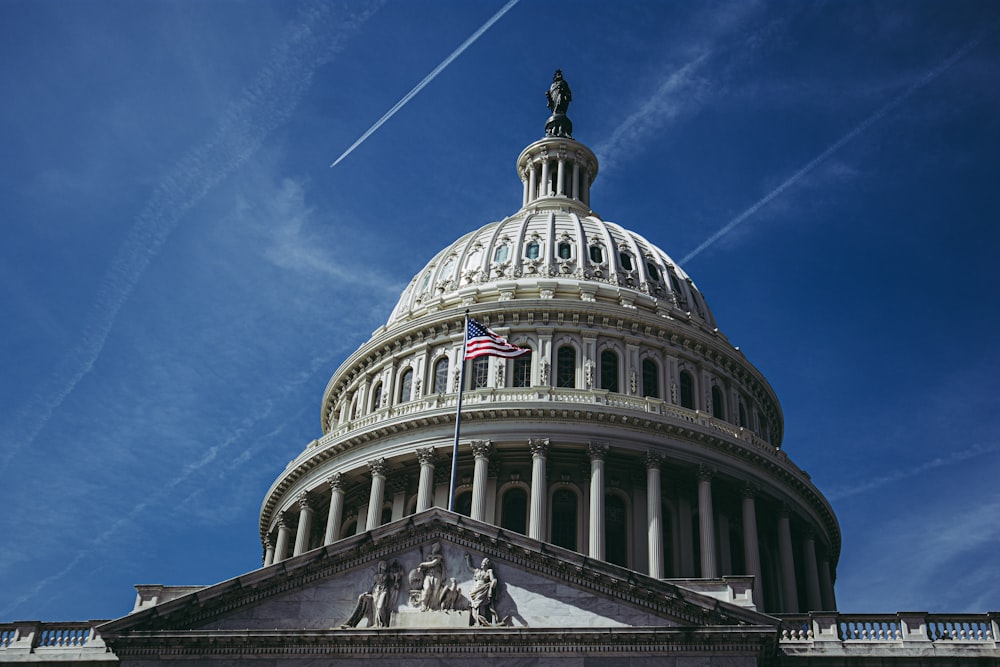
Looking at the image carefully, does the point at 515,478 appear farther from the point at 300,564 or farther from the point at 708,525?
the point at 300,564

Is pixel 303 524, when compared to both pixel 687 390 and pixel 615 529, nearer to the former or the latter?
Result: pixel 615 529

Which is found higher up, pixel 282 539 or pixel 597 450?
pixel 597 450

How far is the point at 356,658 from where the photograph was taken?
115 feet

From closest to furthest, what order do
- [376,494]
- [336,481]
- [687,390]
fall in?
[376,494]
[336,481]
[687,390]

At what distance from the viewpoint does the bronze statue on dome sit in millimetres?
87250

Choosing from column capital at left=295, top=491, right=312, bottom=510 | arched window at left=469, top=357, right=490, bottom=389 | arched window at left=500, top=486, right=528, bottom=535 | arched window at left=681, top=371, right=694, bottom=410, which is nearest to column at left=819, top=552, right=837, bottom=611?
arched window at left=681, top=371, right=694, bottom=410

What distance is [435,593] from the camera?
3591cm

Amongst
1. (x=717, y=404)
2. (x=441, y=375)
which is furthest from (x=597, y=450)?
(x=717, y=404)

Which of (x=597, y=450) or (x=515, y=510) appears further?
(x=515, y=510)

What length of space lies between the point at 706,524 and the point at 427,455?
13.4 metres

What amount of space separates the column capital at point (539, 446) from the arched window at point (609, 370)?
596cm

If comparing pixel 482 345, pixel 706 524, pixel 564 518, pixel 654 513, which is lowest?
pixel 706 524

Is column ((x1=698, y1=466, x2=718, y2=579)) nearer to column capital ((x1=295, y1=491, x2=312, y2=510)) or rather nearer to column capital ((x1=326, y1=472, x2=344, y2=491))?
column capital ((x1=326, y1=472, x2=344, y2=491))

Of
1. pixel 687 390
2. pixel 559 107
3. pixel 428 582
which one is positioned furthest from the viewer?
pixel 559 107
